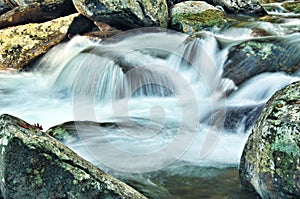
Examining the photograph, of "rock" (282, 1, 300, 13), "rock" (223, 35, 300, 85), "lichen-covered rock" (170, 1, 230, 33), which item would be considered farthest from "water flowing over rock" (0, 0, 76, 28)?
"rock" (282, 1, 300, 13)

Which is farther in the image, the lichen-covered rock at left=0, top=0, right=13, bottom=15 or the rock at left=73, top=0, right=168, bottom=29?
the lichen-covered rock at left=0, top=0, right=13, bottom=15

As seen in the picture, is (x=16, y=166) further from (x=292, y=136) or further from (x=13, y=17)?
(x=13, y=17)

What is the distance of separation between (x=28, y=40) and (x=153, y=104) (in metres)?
4.82

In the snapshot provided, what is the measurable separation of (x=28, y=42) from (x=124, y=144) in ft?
20.3

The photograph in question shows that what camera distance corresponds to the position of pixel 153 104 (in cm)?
859

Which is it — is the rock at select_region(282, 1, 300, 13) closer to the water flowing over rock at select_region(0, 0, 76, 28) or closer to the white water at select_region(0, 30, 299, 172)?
the white water at select_region(0, 30, 299, 172)

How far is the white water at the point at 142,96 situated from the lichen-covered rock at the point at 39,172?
218 centimetres

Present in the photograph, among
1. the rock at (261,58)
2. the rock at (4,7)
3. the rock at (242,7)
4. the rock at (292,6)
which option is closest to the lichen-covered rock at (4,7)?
the rock at (4,7)

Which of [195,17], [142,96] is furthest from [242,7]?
[142,96]

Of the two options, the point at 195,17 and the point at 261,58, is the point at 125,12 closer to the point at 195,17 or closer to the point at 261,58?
the point at 195,17

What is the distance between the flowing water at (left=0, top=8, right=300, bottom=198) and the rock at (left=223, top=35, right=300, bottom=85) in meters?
0.19

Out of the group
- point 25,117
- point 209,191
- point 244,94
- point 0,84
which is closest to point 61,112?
point 25,117

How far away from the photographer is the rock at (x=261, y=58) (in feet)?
27.8

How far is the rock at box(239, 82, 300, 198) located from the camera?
380 centimetres
